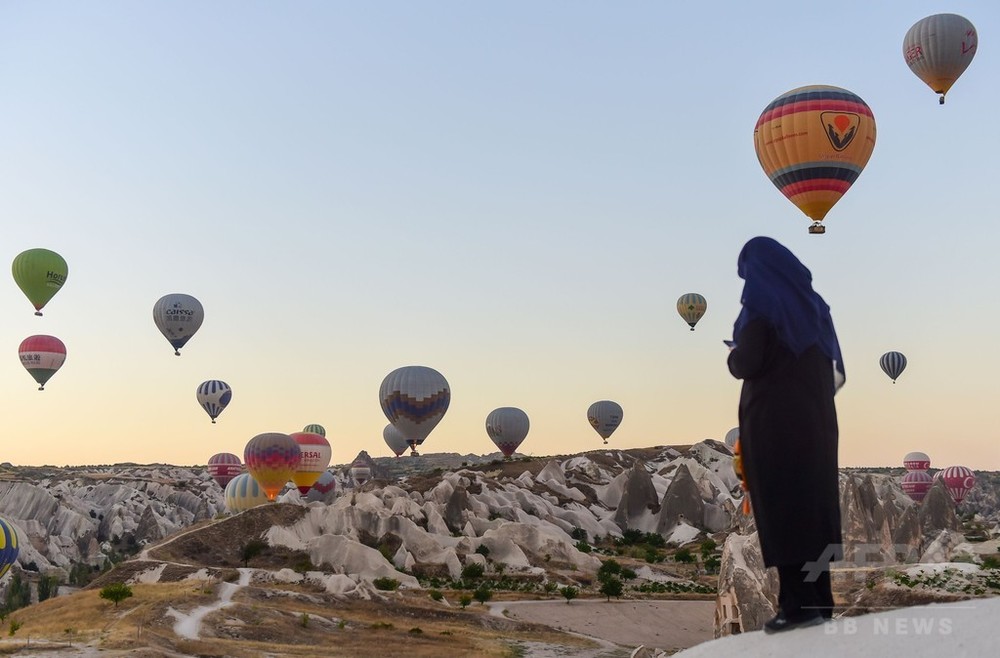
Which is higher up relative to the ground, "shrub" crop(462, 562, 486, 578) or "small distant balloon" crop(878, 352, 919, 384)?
"small distant balloon" crop(878, 352, 919, 384)

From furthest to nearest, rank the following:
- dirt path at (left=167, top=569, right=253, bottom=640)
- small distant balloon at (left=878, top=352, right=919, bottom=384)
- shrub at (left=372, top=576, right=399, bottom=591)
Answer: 1. small distant balloon at (left=878, top=352, right=919, bottom=384)
2. shrub at (left=372, top=576, right=399, bottom=591)
3. dirt path at (left=167, top=569, right=253, bottom=640)

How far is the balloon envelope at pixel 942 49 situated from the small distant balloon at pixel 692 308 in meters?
34.6

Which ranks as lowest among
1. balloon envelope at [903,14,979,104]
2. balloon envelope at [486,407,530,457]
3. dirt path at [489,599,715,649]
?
dirt path at [489,599,715,649]

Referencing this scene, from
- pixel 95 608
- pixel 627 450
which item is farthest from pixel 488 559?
pixel 627 450

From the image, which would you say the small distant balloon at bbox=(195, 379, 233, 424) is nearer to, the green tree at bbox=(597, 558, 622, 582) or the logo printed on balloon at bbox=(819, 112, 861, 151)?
the green tree at bbox=(597, 558, 622, 582)

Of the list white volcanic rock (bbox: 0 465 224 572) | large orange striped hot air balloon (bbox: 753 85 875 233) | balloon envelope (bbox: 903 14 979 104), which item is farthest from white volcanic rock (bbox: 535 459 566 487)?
large orange striped hot air balloon (bbox: 753 85 875 233)

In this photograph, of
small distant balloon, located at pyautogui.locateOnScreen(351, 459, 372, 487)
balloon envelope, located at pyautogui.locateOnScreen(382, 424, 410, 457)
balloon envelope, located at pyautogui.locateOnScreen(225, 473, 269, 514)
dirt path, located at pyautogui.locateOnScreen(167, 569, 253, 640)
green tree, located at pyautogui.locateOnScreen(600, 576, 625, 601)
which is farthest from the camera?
small distant balloon, located at pyautogui.locateOnScreen(351, 459, 372, 487)

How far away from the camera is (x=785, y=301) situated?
963 cm

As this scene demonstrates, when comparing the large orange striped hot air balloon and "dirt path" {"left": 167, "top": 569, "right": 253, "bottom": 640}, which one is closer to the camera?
"dirt path" {"left": 167, "top": 569, "right": 253, "bottom": 640}

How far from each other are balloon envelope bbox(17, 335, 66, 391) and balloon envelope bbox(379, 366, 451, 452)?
116ft

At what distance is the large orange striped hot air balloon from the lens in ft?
129

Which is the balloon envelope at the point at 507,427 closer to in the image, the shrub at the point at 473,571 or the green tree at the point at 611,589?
the shrub at the point at 473,571

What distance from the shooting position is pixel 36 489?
11862 cm

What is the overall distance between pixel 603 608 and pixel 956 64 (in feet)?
116
